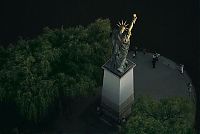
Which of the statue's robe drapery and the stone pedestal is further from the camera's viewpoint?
the stone pedestal

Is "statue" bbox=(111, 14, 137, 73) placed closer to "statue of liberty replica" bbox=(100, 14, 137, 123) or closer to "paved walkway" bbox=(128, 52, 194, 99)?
"statue of liberty replica" bbox=(100, 14, 137, 123)

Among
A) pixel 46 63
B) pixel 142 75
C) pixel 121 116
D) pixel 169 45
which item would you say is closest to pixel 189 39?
pixel 169 45

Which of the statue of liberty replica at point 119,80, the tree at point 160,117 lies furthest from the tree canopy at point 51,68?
the tree at point 160,117

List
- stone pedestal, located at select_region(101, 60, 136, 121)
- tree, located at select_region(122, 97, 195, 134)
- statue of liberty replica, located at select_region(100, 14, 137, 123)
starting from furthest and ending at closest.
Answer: stone pedestal, located at select_region(101, 60, 136, 121) < statue of liberty replica, located at select_region(100, 14, 137, 123) < tree, located at select_region(122, 97, 195, 134)

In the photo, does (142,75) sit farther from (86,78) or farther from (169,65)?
(86,78)

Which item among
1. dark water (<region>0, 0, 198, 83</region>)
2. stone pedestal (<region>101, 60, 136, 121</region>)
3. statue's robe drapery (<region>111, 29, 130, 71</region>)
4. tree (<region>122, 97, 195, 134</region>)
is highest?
dark water (<region>0, 0, 198, 83</region>)

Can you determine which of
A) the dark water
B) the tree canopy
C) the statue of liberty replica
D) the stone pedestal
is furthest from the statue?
the dark water

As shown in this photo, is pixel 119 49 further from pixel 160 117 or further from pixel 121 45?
pixel 160 117

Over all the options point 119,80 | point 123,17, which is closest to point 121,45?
point 119,80
